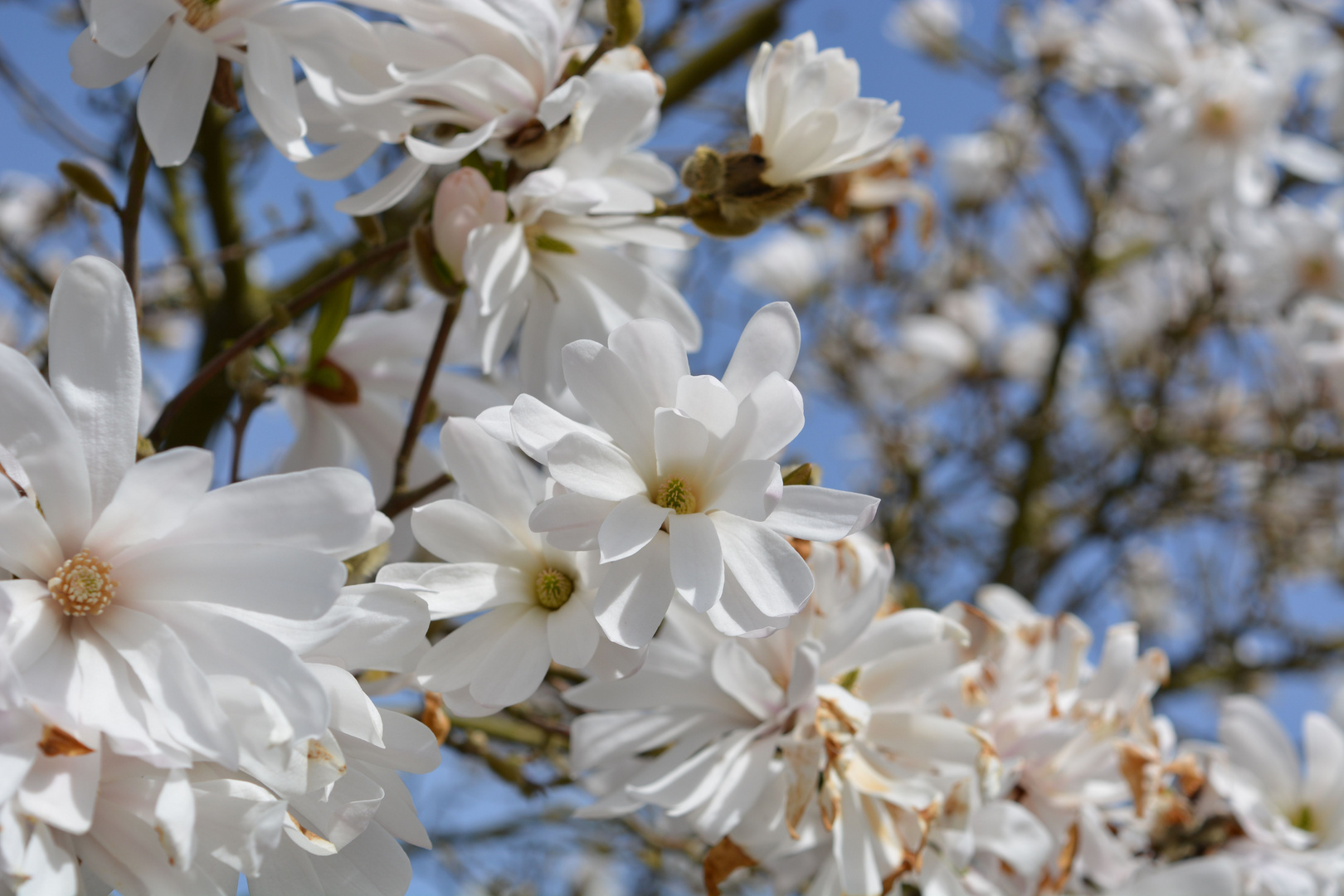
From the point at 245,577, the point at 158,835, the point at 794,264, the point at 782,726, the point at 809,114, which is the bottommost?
the point at 794,264

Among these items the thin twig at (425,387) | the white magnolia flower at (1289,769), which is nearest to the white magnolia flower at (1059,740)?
the white magnolia flower at (1289,769)

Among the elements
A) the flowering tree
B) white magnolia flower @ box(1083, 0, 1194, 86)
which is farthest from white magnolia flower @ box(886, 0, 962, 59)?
the flowering tree

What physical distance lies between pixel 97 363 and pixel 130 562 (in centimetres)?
9

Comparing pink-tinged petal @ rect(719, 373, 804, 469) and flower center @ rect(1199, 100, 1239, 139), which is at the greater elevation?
pink-tinged petal @ rect(719, 373, 804, 469)

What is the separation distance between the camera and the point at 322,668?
0.45 m

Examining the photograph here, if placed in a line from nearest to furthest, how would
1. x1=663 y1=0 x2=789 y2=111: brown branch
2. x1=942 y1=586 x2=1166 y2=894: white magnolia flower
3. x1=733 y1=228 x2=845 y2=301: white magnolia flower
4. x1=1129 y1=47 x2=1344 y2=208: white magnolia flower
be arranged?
x1=942 y1=586 x2=1166 y2=894: white magnolia flower → x1=663 y1=0 x2=789 y2=111: brown branch → x1=1129 y1=47 x2=1344 y2=208: white magnolia flower → x1=733 y1=228 x2=845 y2=301: white magnolia flower

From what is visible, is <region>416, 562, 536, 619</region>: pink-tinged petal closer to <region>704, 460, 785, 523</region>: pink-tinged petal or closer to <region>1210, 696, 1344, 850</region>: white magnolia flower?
<region>704, 460, 785, 523</region>: pink-tinged petal

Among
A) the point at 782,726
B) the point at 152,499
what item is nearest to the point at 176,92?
the point at 152,499

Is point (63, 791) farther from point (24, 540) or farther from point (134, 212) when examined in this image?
point (134, 212)

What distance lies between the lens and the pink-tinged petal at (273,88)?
56 cm

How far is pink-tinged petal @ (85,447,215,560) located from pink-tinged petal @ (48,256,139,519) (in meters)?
0.02

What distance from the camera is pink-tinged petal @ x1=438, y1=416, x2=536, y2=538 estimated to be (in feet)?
1.67

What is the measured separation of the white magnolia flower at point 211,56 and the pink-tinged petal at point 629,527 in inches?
12.4

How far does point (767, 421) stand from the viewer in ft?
1.49
